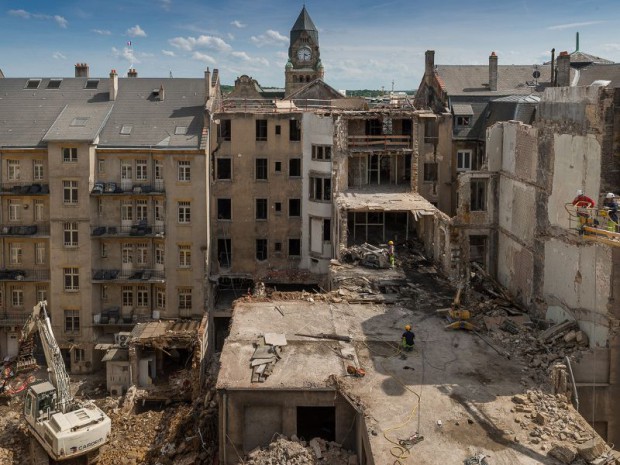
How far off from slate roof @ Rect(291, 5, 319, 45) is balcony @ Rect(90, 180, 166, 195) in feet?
161

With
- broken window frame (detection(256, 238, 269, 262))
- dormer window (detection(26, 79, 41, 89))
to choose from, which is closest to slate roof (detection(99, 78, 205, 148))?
dormer window (detection(26, 79, 41, 89))

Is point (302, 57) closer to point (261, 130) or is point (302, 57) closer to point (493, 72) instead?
point (493, 72)

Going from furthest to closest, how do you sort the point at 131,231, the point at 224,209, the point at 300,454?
the point at 224,209 → the point at 131,231 → the point at 300,454

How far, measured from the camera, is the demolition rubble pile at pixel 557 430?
18938mm

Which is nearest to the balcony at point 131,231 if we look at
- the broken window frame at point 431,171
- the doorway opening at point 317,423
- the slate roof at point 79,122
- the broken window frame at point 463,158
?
the slate roof at point 79,122

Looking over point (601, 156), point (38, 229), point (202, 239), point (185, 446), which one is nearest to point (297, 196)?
point (202, 239)

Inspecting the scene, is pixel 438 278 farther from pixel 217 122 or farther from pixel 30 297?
pixel 30 297

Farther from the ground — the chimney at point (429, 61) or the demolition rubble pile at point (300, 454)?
the chimney at point (429, 61)

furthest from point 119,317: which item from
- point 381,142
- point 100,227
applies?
point 381,142

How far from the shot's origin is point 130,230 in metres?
45.8

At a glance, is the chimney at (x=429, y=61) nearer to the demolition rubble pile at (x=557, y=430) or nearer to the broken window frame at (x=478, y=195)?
the broken window frame at (x=478, y=195)

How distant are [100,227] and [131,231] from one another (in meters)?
2.13

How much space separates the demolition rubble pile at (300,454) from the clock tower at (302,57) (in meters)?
70.4

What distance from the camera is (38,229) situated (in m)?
46.0
